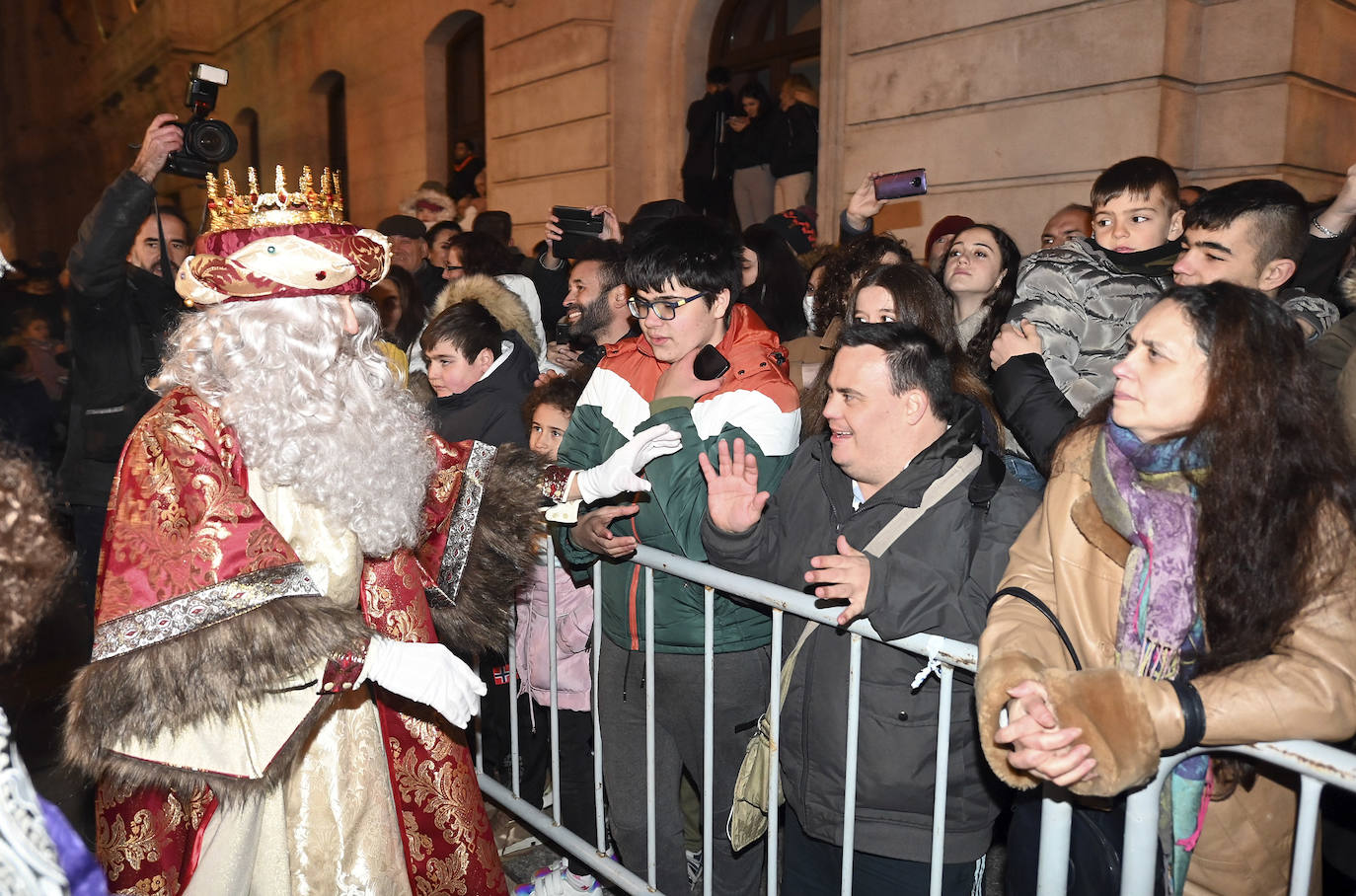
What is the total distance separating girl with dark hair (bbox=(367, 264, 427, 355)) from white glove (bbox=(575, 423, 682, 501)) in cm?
306

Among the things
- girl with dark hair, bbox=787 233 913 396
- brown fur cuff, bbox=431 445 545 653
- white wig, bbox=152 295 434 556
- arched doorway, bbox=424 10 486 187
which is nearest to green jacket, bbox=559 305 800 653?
brown fur cuff, bbox=431 445 545 653

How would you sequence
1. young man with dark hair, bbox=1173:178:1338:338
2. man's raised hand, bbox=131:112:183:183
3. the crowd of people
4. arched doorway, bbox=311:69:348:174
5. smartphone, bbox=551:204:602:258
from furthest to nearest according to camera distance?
1. arched doorway, bbox=311:69:348:174
2. smartphone, bbox=551:204:602:258
3. man's raised hand, bbox=131:112:183:183
4. young man with dark hair, bbox=1173:178:1338:338
5. the crowd of people

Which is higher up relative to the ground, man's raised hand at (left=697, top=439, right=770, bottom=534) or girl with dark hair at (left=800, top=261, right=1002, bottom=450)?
girl with dark hair at (left=800, top=261, right=1002, bottom=450)

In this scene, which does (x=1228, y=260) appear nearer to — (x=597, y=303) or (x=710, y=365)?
(x=710, y=365)

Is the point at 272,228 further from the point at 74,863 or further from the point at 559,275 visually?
the point at 559,275

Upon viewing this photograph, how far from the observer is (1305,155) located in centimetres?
600

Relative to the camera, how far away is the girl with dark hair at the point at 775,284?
4.64m

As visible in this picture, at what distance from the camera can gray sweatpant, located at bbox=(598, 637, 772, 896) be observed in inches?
112

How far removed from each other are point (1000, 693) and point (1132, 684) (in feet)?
0.76

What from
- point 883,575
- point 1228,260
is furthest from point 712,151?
point 883,575

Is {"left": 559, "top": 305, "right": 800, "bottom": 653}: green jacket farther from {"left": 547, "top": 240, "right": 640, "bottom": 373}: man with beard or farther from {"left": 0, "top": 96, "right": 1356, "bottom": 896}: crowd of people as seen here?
{"left": 547, "top": 240, "right": 640, "bottom": 373}: man with beard

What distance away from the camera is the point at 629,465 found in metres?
2.84

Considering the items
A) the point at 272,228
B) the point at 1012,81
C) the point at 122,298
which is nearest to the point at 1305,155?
the point at 1012,81

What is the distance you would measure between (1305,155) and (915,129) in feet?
8.38
